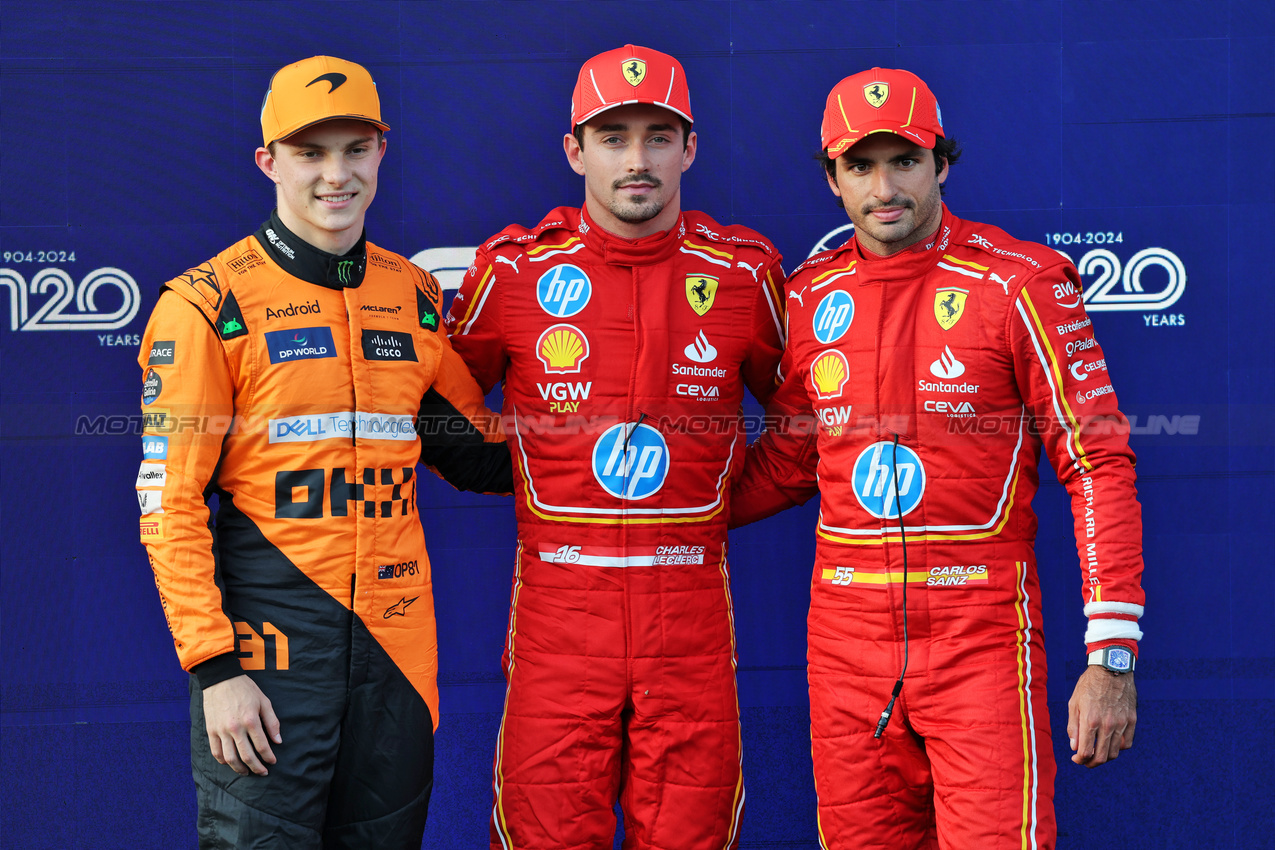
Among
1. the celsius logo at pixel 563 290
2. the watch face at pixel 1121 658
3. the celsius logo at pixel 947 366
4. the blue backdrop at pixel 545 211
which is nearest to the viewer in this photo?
the watch face at pixel 1121 658

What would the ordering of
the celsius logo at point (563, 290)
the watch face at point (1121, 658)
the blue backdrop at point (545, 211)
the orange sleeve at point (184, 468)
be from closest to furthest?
the orange sleeve at point (184, 468)
the watch face at point (1121, 658)
the celsius logo at point (563, 290)
the blue backdrop at point (545, 211)

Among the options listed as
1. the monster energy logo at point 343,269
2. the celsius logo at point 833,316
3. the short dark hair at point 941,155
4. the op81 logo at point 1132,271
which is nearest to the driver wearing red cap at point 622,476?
the celsius logo at point 833,316

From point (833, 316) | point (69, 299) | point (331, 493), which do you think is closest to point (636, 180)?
point (833, 316)

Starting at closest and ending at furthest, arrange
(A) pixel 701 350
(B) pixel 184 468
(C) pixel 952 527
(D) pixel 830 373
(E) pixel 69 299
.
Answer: (B) pixel 184 468, (C) pixel 952 527, (D) pixel 830 373, (A) pixel 701 350, (E) pixel 69 299

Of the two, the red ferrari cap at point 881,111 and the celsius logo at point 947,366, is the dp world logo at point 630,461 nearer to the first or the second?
the celsius logo at point 947,366

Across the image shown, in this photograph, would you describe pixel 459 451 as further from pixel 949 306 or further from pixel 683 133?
pixel 949 306

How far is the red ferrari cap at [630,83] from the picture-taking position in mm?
2174

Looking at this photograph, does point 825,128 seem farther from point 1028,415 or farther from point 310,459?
point 310,459

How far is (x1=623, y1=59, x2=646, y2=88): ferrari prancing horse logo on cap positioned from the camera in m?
2.18

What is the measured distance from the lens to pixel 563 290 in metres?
2.26

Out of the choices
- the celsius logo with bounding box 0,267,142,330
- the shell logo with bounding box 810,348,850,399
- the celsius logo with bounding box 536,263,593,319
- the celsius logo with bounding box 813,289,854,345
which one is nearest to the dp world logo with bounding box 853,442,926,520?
the shell logo with bounding box 810,348,850,399

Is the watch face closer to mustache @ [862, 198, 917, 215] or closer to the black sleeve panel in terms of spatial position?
mustache @ [862, 198, 917, 215]

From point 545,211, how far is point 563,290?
803 millimetres

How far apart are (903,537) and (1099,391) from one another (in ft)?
1.60
